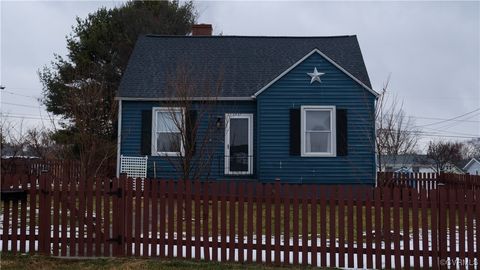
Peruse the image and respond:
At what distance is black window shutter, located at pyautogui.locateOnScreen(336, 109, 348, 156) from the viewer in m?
15.4

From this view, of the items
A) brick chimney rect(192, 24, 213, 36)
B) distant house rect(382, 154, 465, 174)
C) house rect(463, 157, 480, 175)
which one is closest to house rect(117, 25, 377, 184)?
distant house rect(382, 154, 465, 174)

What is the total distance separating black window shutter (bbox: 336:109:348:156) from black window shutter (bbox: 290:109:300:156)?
126 centimetres

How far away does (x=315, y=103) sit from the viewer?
15.5 meters

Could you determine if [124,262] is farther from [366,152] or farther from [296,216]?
[366,152]

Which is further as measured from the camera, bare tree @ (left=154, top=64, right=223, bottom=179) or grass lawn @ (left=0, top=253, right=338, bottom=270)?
bare tree @ (left=154, top=64, right=223, bottom=179)

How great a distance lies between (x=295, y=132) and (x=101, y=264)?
9.45m

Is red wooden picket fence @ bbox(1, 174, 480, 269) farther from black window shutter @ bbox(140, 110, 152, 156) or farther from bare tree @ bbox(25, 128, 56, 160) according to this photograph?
bare tree @ bbox(25, 128, 56, 160)

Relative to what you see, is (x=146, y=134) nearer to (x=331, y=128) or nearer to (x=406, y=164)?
(x=331, y=128)

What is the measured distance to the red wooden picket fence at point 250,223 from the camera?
7.13 meters

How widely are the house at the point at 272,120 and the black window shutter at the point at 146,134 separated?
0.03 metres

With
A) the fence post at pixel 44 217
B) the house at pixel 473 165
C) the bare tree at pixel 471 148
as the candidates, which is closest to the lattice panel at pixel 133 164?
the fence post at pixel 44 217

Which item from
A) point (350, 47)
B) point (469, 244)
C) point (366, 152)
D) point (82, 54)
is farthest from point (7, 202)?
point (82, 54)

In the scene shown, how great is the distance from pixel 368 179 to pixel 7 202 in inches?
434

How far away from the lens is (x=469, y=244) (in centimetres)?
709
